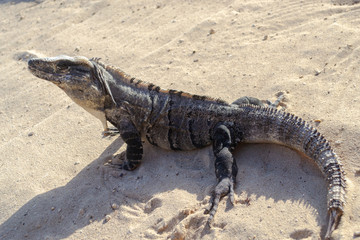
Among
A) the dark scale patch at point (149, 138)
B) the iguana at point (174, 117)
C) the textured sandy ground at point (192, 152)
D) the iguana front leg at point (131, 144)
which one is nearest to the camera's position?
the textured sandy ground at point (192, 152)

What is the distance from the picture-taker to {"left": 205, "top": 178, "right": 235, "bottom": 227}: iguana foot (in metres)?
3.83

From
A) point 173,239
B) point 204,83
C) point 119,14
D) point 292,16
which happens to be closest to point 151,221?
point 173,239

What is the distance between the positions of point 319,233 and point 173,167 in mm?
1907

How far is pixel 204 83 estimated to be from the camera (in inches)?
231

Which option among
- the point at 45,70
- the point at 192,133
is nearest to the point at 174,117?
the point at 192,133

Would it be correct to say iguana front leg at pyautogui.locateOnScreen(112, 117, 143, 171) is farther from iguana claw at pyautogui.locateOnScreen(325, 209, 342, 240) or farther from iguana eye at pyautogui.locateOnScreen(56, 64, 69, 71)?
iguana claw at pyautogui.locateOnScreen(325, 209, 342, 240)

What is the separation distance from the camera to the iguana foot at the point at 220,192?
12.6ft

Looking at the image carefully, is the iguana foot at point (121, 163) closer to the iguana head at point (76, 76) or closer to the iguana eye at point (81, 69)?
the iguana head at point (76, 76)

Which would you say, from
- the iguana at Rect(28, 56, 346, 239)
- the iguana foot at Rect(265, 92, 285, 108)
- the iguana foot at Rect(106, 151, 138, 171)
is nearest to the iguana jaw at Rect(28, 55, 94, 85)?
the iguana at Rect(28, 56, 346, 239)

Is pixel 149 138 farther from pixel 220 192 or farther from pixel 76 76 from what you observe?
pixel 220 192

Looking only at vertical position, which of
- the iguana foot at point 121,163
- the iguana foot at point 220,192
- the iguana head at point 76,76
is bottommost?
the iguana foot at point 121,163

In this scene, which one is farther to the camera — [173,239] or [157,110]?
[157,110]

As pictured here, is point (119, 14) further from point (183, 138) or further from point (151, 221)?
point (151, 221)

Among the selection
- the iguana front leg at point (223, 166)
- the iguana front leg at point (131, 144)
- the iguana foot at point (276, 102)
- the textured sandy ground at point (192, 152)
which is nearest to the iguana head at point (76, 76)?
the iguana front leg at point (131, 144)
